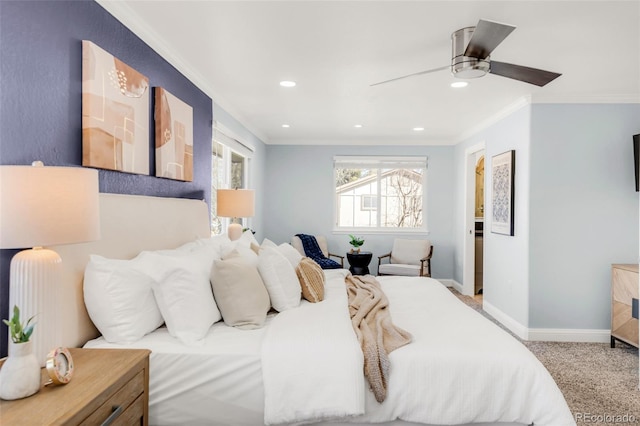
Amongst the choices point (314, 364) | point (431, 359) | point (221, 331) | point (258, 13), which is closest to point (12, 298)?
point (221, 331)

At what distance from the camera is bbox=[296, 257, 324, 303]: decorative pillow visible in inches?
114

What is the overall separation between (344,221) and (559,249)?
3616 mm

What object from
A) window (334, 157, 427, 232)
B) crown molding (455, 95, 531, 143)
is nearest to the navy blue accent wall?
crown molding (455, 95, 531, 143)

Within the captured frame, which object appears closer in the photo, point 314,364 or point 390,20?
point 314,364

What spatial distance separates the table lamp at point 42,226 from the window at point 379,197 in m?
5.76

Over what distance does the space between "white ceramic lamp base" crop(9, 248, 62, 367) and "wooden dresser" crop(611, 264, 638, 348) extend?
434 cm

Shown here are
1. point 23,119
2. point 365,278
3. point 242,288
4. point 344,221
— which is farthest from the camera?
point 344,221

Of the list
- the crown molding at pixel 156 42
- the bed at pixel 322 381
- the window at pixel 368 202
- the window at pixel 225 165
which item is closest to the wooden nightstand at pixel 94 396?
the bed at pixel 322 381

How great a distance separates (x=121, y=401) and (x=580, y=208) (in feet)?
14.2

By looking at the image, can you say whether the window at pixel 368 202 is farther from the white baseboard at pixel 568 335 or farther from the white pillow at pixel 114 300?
the white pillow at pixel 114 300

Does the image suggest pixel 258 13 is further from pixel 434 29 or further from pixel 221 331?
pixel 221 331

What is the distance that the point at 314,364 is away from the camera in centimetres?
192

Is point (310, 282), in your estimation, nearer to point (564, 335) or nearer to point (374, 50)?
point (374, 50)

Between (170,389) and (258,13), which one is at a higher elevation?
(258,13)
